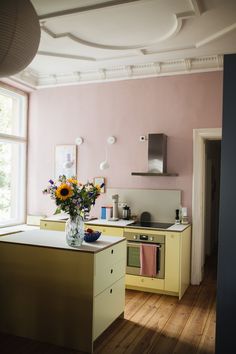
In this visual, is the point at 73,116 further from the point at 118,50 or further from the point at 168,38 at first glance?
the point at 168,38

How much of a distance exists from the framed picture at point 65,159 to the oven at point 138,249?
63.9 inches

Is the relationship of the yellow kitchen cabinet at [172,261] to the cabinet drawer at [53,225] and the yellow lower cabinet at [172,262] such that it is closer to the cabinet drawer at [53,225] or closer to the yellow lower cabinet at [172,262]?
the yellow lower cabinet at [172,262]

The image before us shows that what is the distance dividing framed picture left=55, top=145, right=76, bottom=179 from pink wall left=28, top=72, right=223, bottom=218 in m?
0.10

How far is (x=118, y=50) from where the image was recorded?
4.39 m

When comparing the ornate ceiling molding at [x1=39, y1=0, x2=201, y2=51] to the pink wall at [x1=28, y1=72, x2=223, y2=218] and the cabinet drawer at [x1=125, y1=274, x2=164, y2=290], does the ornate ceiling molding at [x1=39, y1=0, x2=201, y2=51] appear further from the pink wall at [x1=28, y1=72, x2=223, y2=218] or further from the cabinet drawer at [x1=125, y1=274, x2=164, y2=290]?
the cabinet drawer at [x1=125, y1=274, x2=164, y2=290]

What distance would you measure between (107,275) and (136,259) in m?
1.37

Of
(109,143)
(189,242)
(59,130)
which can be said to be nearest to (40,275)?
(189,242)

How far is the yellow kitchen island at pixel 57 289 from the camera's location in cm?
282

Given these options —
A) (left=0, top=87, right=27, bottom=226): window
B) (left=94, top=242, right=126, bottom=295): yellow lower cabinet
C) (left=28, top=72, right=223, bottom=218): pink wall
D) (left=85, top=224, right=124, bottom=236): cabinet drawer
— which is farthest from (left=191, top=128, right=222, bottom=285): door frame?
(left=0, top=87, right=27, bottom=226): window

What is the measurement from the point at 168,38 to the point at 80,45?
1097mm

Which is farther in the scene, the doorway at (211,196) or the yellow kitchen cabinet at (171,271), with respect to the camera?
the doorway at (211,196)

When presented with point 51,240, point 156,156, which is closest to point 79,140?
point 156,156

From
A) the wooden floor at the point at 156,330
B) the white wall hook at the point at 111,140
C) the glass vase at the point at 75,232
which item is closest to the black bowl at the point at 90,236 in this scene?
the glass vase at the point at 75,232

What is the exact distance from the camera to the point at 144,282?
14.3 feet
